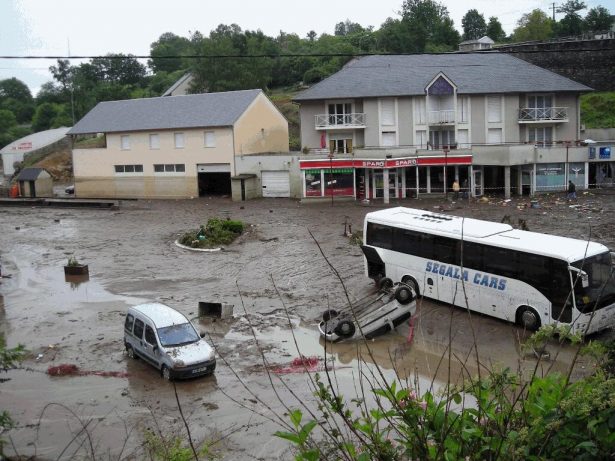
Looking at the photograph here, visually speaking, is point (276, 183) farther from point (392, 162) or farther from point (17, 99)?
point (17, 99)

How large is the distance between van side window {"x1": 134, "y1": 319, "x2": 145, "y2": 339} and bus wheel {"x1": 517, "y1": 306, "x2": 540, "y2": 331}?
30.9 feet

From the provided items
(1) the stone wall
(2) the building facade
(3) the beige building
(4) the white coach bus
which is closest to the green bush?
(4) the white coach bus

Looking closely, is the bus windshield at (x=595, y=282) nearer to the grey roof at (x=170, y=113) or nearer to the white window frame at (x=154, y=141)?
the grey roof at (x=170, y=113)

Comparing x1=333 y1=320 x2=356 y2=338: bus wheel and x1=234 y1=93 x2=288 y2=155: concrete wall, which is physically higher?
x1=234 y1=93 x2=288 y2=155: concrete wall

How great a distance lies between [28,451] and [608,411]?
1082 cm

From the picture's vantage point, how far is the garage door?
46.2m

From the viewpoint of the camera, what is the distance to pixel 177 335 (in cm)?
1562

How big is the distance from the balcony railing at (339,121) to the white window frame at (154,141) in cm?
1187

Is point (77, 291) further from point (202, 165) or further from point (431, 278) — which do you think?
point (202, 165)

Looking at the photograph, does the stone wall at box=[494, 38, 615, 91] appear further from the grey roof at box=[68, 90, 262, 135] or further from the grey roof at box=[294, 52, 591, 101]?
the grey roof at box=[68, 90, 262, 135]

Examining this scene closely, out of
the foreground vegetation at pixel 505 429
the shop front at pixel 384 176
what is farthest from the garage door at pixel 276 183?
the foreground vegetation at pixel 505 429

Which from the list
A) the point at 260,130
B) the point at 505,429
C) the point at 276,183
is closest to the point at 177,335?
the point at 505,429

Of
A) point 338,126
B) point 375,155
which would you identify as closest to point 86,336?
point 375,155

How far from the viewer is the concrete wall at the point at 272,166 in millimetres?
45438
